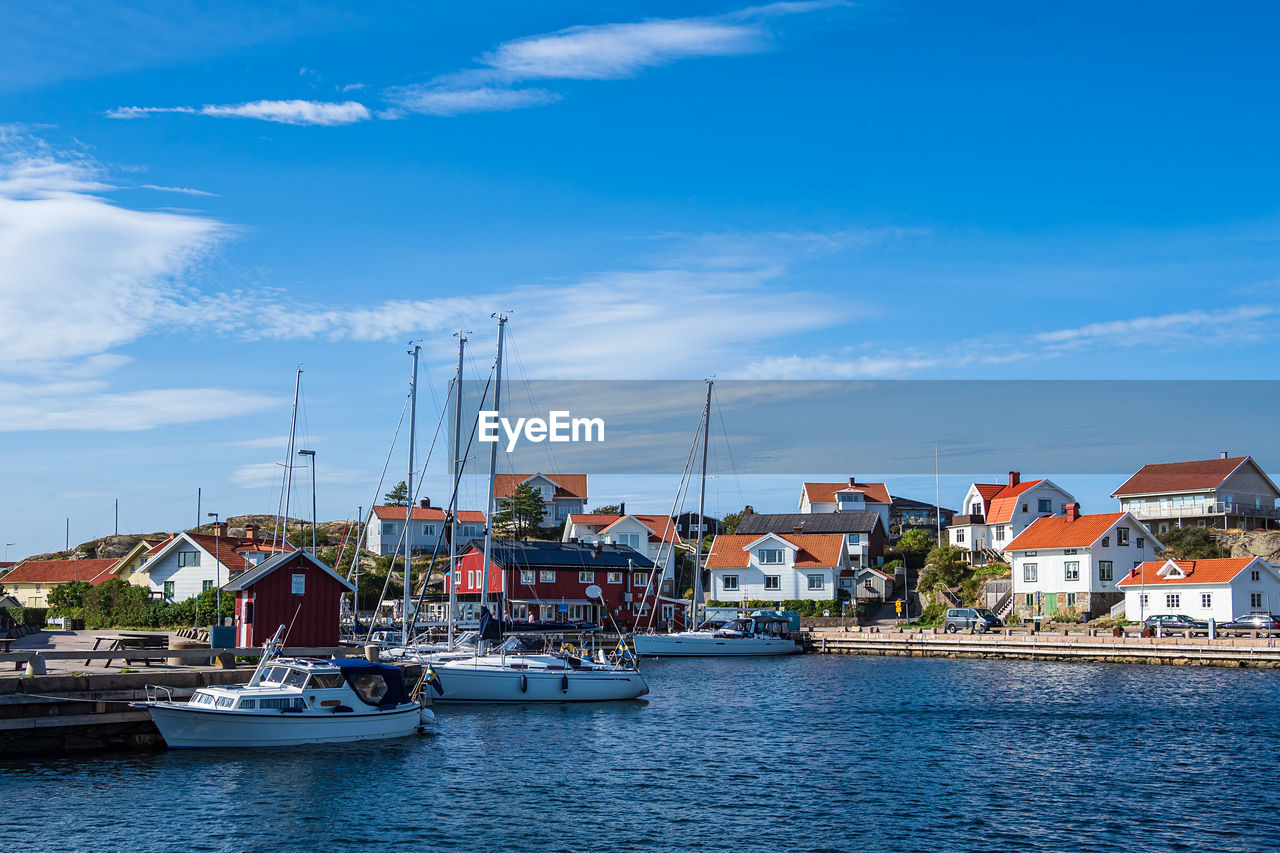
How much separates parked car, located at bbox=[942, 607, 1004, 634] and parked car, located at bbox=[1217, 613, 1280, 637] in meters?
16.2

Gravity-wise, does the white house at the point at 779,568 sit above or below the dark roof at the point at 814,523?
below

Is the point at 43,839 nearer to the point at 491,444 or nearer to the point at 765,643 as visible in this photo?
the point at 491,444

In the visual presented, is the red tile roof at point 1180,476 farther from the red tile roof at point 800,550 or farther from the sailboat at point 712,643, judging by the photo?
the sailboat at point 712,643

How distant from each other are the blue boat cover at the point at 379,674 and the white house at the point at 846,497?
335 ft

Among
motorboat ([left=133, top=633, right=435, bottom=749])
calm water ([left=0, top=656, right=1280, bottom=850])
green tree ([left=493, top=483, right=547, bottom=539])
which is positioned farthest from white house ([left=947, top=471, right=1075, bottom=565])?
motorboat ([left=133, top=633, right=435, bottom=749])

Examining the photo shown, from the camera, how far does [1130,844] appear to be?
25.9 metres

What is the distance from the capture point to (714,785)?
3250cm

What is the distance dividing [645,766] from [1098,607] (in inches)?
2614

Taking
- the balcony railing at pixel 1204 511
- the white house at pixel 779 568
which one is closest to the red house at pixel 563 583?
the white house at pixel 779 568

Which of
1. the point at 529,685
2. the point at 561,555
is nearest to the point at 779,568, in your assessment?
the point at 561,555

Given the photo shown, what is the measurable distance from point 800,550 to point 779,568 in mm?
2676

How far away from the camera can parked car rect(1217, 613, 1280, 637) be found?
74650 millimetres

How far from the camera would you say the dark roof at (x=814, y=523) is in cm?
11288

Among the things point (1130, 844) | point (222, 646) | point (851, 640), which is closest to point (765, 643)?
point (851, 640)
